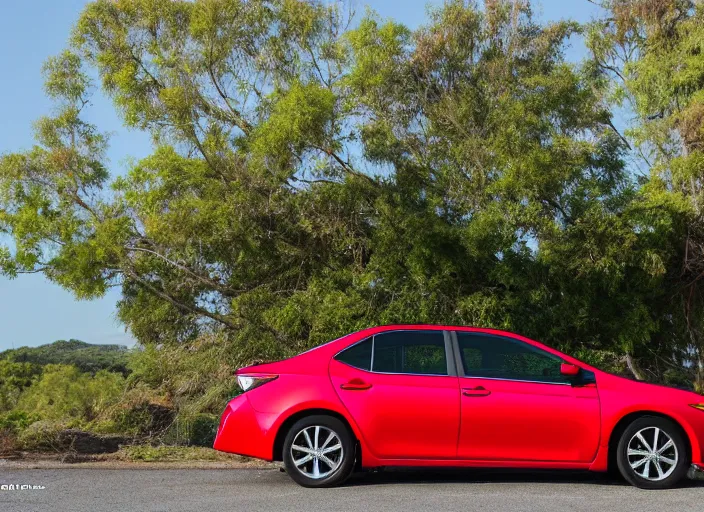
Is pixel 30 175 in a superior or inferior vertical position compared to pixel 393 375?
superior

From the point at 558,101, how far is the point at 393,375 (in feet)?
33.9

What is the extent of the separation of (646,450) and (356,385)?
2811mm

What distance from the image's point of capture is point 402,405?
825 centimetres

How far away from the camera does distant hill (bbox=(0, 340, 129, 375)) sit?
3401 centimetres

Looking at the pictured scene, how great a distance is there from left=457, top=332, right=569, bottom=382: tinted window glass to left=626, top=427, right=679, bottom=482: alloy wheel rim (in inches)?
34.4

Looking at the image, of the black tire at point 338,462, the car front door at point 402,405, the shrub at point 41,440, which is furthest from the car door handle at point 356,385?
the shrub at point 41,440

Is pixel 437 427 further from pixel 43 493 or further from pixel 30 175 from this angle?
pixel 30 175

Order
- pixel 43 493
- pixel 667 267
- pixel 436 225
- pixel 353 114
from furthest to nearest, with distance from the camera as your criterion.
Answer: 1. pixel 353 114
2. pixel 667 267
3. pixel 436 225
4. pixel 43 493

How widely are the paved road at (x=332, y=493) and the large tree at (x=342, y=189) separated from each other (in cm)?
685

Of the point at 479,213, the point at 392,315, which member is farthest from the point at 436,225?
the point at 392,315

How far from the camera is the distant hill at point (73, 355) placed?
34009 mm

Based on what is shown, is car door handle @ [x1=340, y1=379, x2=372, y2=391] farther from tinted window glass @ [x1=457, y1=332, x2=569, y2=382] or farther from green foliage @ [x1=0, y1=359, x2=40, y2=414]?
green foliage @ [x1=0, y1=359, x2=40, y2=414]

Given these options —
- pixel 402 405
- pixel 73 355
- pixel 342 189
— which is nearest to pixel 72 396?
pixel 342 189

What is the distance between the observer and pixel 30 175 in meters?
18.9
